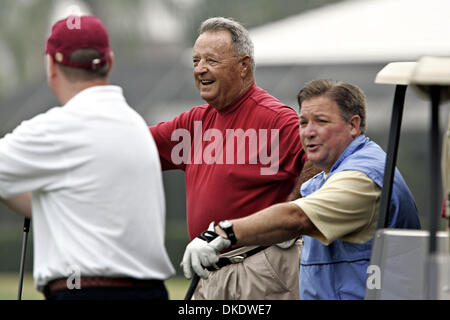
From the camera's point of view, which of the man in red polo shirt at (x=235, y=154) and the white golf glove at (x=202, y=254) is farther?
the man in red polo shirt at (x=235, y=154)

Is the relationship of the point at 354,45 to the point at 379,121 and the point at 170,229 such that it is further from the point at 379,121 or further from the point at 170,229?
the point at 170,229

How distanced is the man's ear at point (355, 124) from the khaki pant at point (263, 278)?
885mm

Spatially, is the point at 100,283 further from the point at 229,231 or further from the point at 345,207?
the point at 345,207

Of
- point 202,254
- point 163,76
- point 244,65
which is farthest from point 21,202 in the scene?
point 163,76

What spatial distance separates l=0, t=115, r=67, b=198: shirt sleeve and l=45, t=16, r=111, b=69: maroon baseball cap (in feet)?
0.89

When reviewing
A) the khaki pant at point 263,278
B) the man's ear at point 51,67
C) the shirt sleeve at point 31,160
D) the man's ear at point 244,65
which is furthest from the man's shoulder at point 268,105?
the shirt sleeve at point 31,160

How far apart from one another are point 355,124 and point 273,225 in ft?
2.46

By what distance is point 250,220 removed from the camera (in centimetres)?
354

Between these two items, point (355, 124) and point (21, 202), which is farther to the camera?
point (355, 124)

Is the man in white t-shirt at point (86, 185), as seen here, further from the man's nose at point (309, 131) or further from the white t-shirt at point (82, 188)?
the man's nose at point (309, 131)

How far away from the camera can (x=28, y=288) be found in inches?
580

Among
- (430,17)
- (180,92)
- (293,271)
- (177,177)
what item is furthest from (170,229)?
(293,271)

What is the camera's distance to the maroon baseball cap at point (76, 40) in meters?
3.17

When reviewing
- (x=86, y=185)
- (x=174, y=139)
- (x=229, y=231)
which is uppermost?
(x=174, y=139)
